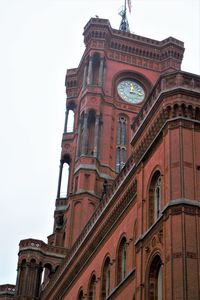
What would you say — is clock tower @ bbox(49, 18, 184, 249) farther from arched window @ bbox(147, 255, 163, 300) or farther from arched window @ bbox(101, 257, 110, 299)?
arched window @ bbox(147, 255, 163, 300)

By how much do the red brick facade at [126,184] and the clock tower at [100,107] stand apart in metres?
0.10

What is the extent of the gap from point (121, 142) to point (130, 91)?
5.79m

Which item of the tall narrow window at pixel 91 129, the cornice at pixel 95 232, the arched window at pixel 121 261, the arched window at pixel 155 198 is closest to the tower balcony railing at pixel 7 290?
the cornice at pixel 95 232

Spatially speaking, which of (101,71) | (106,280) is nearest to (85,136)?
(101,71)

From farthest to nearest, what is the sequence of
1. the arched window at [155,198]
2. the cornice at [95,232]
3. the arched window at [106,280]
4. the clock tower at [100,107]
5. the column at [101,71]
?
the column at [101,71] < the clock tower at [100,107] < the arched window at [106,280] < the cornice at [95,232] < the arched window at [155,198]

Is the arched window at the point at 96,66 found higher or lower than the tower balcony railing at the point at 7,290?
higher

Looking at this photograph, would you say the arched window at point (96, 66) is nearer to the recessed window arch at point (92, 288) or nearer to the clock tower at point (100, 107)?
the clock tower at point (100, 107)

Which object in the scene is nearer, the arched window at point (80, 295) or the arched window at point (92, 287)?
the arched window at point (92, 287)

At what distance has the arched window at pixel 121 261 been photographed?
1257 inches

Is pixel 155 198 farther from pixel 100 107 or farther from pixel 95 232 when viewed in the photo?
pixel 100 107

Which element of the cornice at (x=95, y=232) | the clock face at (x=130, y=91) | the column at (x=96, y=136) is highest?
the clock face at (x=130, y=91)

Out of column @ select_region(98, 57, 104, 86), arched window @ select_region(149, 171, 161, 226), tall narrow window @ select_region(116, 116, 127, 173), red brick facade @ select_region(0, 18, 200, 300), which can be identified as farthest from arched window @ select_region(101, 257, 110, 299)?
column @ select_region(98, 57, 104, 86)

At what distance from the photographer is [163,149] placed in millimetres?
26359

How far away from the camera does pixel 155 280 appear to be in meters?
25.0
